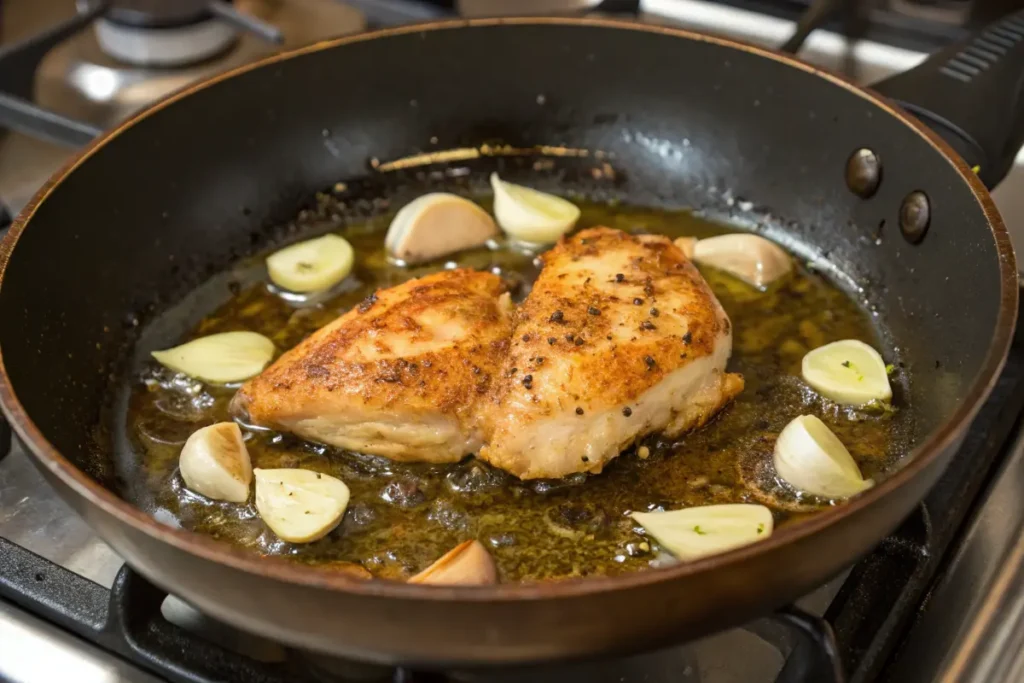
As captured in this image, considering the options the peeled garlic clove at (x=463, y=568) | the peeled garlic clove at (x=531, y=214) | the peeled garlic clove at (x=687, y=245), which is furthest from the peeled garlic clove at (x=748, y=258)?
the peeled garlic clove at (x=463, y=568)

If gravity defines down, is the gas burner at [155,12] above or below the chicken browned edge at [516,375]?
above

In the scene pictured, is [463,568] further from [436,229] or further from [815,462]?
[436,229]

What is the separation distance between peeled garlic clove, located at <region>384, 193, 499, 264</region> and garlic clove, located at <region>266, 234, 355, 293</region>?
0.34 ft

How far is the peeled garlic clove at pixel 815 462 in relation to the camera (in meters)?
1.35

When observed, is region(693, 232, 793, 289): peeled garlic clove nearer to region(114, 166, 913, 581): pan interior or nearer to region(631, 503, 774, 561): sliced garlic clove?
region(114, 166, 913, 581): pan interior

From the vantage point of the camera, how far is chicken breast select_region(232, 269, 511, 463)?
1442 millimetres

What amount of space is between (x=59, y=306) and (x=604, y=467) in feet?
3.03

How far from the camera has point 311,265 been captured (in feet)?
5.99

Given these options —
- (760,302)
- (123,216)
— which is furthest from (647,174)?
(123,216)

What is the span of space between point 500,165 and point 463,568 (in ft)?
3.64

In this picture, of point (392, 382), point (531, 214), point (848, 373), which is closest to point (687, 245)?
point (531, 214)

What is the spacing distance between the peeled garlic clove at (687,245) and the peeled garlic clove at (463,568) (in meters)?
0.80

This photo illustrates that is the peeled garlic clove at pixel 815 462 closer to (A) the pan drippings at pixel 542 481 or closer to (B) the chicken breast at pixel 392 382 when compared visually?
(A) the pan drippings at pixel 542 481

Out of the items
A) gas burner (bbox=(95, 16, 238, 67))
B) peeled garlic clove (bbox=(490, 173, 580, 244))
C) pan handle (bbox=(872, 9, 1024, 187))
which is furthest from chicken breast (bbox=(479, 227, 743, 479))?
gas burner (bbox=(95, 16, 238, 67))
